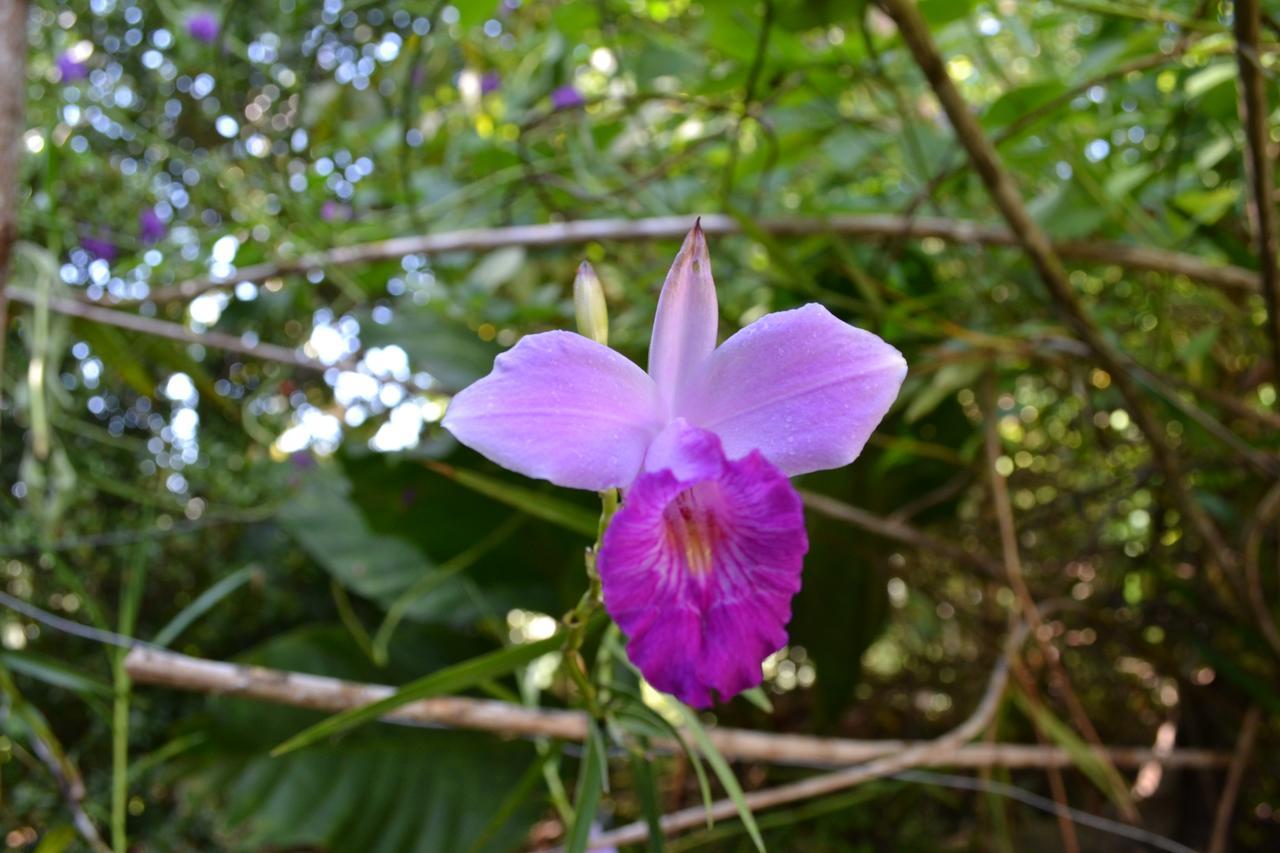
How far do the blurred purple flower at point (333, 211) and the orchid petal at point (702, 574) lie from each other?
1135mm

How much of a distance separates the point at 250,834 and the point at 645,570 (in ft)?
3.38

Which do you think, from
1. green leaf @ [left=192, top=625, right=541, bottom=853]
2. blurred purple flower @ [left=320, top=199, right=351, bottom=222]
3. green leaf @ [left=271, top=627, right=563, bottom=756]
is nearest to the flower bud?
green leaf @ [left=271, top=627, right=563, bottom=756]

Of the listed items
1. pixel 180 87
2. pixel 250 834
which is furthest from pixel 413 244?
pixel 180 87

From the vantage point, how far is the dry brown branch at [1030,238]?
59 cm

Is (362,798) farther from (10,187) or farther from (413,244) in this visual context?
(10,187)

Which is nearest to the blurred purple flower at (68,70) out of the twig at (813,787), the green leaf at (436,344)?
the green leaf at (436,344)

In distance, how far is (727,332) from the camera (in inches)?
37.0

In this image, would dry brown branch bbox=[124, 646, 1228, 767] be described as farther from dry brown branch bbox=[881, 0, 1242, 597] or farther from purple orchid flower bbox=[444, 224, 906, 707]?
dry brown branch bbox=[881, 0, 1242, 597]

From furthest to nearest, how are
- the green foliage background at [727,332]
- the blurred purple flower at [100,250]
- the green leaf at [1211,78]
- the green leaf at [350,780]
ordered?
1. the blurred purple flower at [100,250]
2. the green leaf at [350,780]
3. the green foliage background at [727,332]
4. the green leaf at [1211,78]

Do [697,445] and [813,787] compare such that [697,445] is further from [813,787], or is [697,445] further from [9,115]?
[9,115]

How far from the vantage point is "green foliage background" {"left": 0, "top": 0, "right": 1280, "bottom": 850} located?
857 millimetres

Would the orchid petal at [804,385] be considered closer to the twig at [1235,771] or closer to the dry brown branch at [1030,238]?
the dry brown branch at [1030,238]

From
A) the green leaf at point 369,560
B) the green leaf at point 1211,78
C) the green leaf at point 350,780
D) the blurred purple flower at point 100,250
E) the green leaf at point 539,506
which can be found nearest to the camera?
the green leaf at point 539,506

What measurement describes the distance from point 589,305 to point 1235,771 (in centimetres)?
89
